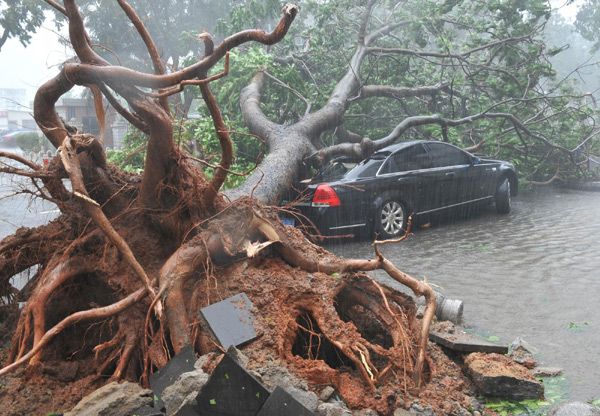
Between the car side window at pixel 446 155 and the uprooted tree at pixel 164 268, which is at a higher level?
the car side window at pixel 446 155

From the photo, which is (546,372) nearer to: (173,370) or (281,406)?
(281,406)

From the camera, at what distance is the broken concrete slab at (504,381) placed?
11.8 ft

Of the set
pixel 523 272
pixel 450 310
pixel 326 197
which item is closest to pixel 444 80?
pixel 326 197

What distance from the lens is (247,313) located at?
3.58 m

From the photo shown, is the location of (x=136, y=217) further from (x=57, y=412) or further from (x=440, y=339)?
(x=440, y=339)

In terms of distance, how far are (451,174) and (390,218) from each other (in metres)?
1.88

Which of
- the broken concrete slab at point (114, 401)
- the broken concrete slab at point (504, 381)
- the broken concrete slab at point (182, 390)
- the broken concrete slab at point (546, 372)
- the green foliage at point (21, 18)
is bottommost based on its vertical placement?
the broken concrete slab at point (546, 372)

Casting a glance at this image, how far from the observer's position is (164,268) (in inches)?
153

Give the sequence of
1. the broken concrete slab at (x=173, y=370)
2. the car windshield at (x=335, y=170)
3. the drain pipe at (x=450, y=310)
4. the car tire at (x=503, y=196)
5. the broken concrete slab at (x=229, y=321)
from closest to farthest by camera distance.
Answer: the broken concrete slab at (x=173, y=370), the broken concrete slab at (x=229, y=321), the drain pipe at (x=450, y=310), the car windshield at (x=335, y=170), the car tire at (x=503, y=196)

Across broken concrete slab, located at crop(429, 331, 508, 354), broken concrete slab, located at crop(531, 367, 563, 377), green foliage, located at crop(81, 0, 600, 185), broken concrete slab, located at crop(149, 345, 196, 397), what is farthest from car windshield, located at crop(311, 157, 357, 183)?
broken concrete slab, located at crop(149, 345, 196, 397)

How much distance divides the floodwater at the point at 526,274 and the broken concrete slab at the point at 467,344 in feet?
1.65

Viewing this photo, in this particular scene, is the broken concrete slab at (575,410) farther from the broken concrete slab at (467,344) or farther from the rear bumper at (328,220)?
the rear bumper at (328,220)

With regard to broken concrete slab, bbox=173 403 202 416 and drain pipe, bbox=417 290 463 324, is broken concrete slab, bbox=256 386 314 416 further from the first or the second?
drain pipe, bbox=417 290 463 324

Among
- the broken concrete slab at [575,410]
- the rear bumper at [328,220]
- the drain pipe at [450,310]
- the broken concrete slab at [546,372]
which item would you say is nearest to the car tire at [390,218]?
the rear bumper at [328,220]
